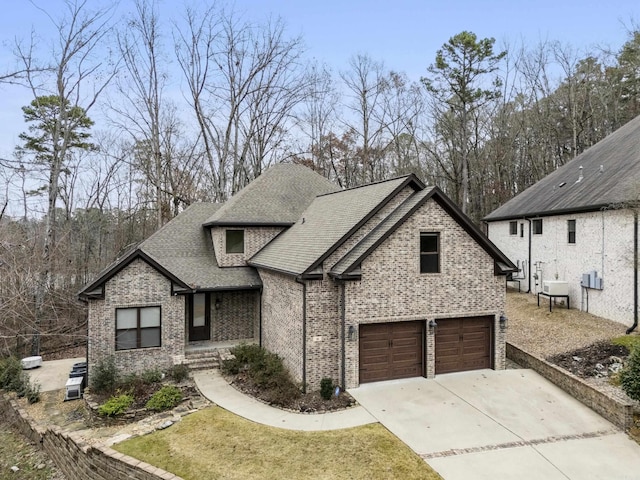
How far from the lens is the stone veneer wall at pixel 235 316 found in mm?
16281

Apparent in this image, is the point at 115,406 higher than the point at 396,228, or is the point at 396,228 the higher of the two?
the point at 396,228

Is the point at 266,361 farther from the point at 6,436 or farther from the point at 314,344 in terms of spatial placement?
the point at 6,436

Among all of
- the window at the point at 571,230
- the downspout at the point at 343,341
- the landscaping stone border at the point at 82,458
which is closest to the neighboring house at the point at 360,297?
the downspout at the point at 343,341

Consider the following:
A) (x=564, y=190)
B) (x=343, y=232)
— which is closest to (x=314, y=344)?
(x=343, y=232)

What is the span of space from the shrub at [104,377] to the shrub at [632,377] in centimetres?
1329

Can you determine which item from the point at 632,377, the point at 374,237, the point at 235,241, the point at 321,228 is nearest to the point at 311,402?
the point at 374,237

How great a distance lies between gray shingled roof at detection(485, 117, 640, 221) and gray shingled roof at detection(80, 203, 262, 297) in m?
13.8

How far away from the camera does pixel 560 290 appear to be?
711 inches

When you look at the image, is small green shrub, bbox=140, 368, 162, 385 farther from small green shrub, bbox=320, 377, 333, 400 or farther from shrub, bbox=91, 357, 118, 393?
small green shrub, bbox=320, 377, 333, 400

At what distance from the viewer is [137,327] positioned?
13477 mm

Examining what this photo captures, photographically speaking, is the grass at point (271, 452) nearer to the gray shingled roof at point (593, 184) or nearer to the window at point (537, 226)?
the gray shingled roof at point (593, 184)

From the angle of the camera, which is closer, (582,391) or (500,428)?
(500,428)

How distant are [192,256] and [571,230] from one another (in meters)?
16.5

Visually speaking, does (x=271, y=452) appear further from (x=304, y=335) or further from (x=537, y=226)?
(x=537, y=226)
